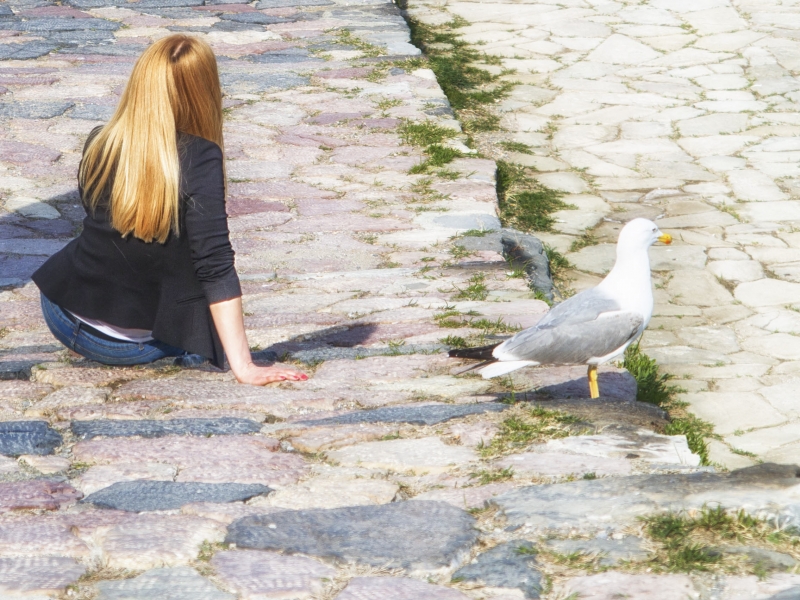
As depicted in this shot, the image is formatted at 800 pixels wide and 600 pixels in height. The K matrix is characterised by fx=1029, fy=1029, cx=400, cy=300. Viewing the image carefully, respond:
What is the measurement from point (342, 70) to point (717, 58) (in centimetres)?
331

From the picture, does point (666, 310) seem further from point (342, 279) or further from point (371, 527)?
point (371, 527)

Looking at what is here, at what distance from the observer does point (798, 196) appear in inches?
251

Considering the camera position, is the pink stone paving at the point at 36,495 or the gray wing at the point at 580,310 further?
the gray wing at the point at 580,310

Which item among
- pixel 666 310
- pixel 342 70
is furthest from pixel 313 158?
pixel 666 310

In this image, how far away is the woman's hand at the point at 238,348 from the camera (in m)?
3.21

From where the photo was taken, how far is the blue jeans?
135 inches

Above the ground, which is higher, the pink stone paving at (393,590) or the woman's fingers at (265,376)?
the pink stone paving at (393,590)

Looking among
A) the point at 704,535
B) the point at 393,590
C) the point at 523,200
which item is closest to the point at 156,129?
the point at 393,590

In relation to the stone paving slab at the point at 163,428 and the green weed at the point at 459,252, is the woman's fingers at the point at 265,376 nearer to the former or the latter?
the stone paving slab at the point at 163,428

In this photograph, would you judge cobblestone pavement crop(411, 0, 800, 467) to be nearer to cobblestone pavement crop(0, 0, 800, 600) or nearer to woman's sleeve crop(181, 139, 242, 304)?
cobblestone pavement crop(0, 0, 800, 600)

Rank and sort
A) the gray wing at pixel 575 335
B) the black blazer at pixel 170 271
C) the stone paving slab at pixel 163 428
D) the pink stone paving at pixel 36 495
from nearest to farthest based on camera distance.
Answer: the pink stone paving at pixel 36 495, the stone paving slab at pixel 163 428, the gray wing at pixel 575 335, the black blazer at pixel 170 271

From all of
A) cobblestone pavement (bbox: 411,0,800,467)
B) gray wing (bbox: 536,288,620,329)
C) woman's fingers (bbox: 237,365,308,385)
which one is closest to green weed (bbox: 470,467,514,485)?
gray wing (bbox: 536,288,620,329)

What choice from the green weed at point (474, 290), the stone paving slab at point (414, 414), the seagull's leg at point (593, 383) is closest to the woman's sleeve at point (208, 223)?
the stone paving slab at point (414, 414)

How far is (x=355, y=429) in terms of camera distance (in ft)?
9.51
